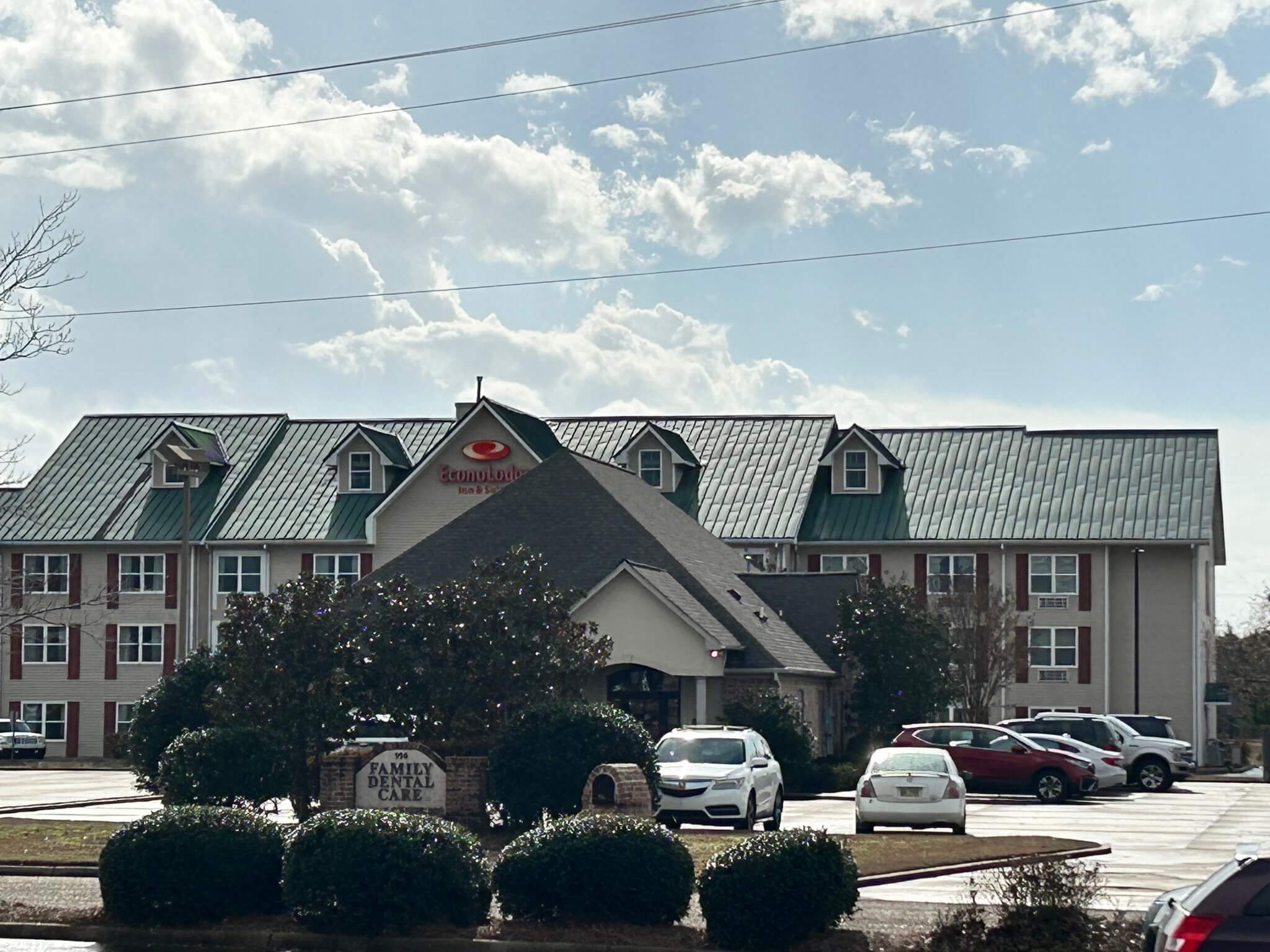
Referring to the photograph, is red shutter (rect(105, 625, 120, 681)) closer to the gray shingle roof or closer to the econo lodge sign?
the econo lodge sign

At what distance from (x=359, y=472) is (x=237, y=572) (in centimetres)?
583

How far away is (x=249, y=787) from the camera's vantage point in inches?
1022

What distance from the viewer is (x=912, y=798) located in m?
28.0

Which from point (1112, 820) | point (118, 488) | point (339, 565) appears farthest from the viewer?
point (118, 488)

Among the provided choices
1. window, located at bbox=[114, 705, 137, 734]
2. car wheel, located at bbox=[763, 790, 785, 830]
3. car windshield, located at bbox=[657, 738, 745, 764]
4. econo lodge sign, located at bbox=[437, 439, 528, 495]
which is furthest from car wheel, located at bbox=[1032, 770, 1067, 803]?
window, located at bbox=[114, 705, 137, 734]

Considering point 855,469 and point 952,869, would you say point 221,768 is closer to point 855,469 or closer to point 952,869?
point 952,869

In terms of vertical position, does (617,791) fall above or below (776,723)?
above

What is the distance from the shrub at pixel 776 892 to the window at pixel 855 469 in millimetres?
50907

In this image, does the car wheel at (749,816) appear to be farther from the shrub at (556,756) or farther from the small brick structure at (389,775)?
the small brick structure at (389,775)

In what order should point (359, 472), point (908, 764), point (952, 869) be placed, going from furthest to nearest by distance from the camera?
1. point (359, 472)
2. point (908, 764)
3. point (952, 869)

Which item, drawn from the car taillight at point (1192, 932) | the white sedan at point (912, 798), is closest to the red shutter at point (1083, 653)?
the white sedan at point (912, 798)

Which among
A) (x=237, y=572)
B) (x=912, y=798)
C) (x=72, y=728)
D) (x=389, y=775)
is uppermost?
(x=237, y=572)

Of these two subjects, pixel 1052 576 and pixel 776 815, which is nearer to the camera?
pixel 776 815

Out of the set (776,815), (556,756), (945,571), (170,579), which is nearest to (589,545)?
(776,815)
